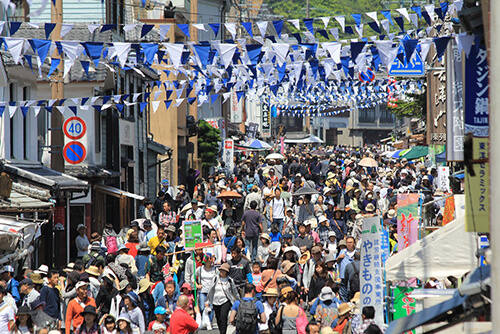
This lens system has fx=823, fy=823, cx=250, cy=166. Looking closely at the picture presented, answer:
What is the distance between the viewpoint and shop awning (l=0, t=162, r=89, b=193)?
1909cm

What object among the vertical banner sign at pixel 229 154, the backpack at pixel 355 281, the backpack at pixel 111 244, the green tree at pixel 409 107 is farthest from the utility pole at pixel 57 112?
the green tree at pixel 409 107

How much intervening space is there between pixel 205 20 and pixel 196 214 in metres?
34.2

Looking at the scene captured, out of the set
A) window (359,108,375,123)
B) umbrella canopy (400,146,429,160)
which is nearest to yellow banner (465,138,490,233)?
umbrella canopy (400,146,429,160)

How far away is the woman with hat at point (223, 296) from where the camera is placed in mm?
13953

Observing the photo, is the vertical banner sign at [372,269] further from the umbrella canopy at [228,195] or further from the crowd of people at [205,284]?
the umbrella canopy at [228,195]

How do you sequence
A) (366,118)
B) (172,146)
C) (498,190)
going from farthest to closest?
(366,118)
(172,146)
(498,190)

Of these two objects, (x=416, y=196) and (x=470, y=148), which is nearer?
(x=470, y=148)

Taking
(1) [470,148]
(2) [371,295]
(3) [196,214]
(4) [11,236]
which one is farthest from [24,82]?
(1) [470,148]

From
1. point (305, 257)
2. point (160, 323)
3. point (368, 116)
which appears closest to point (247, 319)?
point (160, 323)

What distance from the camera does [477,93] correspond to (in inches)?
288

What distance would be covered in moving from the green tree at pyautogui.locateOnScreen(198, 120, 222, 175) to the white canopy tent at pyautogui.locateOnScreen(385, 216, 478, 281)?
29.9 m

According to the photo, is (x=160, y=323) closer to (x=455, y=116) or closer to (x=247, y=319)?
(x=247, y=319)

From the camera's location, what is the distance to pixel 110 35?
26953 millimetres

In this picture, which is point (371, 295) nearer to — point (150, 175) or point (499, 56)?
point (499, 56)
